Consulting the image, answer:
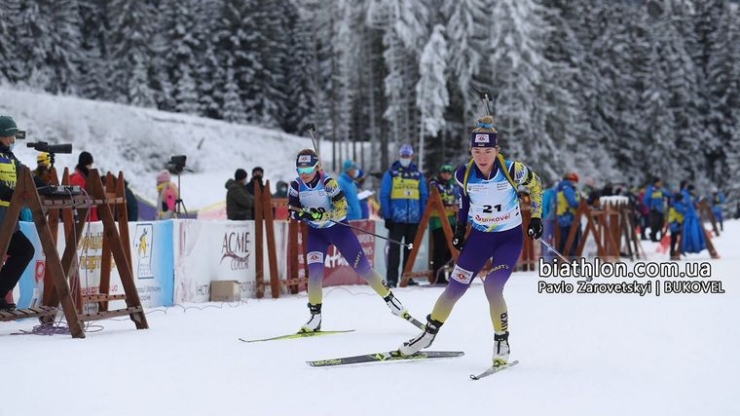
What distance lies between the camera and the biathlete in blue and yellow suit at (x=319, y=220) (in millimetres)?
9695

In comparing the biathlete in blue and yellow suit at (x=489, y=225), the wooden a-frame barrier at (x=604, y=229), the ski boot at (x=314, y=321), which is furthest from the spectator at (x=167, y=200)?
the biathlete in blue and yellow suit at (x=489, y=225)

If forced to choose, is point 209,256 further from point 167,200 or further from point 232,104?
point 232,104

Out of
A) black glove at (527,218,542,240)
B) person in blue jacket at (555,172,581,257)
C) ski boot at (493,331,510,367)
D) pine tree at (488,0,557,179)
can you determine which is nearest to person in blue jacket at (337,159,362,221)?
person in blue jacket at (555,172,581,257)

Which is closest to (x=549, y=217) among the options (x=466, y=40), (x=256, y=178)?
(x=256, y=178)

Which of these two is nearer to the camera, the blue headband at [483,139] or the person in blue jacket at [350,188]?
the blue headband at [483,139]

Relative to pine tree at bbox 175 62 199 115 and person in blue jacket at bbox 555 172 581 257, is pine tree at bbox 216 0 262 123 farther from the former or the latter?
person in blue jacket at bbox 555 172 581 257

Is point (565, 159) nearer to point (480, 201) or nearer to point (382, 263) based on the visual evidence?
point (382, 263)

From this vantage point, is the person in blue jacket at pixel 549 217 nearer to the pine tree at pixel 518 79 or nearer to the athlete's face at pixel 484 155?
the athlete's face at pixel 484 155

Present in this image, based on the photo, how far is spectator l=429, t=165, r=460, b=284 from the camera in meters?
15.9

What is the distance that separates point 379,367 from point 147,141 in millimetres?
40397

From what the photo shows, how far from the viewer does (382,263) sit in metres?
17.1

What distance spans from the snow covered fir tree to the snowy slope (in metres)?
5.62

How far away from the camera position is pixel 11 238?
894cm

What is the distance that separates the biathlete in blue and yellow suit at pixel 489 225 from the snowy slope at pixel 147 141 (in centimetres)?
2658
